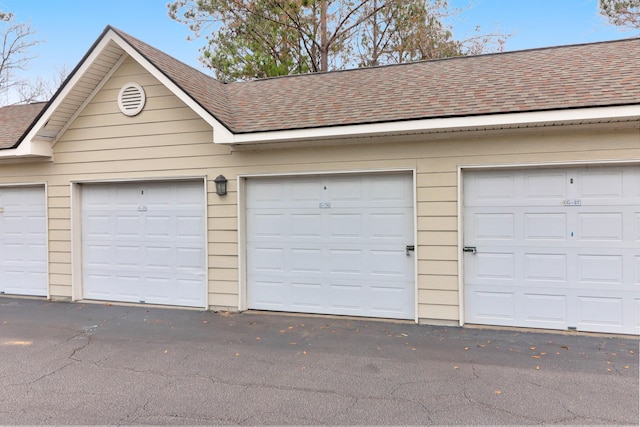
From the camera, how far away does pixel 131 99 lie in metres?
6.94

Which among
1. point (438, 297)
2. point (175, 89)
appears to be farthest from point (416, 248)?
point (175, 89)

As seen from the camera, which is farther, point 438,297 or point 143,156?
point 143,156

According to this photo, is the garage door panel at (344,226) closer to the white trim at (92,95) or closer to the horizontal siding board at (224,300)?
the horizontal siding board at (224,300)

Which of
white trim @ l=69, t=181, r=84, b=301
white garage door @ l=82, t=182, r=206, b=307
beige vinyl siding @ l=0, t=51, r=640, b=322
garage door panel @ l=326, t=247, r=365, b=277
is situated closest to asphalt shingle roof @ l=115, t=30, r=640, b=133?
beige vinyl siding @ l=0, t=51, r=640, b=322

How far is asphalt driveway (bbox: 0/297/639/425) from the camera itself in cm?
333

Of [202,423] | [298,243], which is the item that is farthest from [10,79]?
[202,423]

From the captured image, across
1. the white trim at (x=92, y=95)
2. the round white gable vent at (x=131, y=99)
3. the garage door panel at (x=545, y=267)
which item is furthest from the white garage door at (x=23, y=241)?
the garage door panel at (x=545, y=267)

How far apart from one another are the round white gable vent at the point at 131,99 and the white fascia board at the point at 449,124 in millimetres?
1776

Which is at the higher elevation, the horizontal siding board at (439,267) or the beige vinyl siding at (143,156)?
the beige vinyl siding at (143,156)

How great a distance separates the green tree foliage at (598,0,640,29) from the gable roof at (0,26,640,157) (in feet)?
25.4

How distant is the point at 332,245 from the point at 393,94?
8.25 feet

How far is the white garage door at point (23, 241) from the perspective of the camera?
25.3 feet

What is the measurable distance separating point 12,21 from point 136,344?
1854cm

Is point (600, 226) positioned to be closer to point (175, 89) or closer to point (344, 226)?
point (344, 226)
